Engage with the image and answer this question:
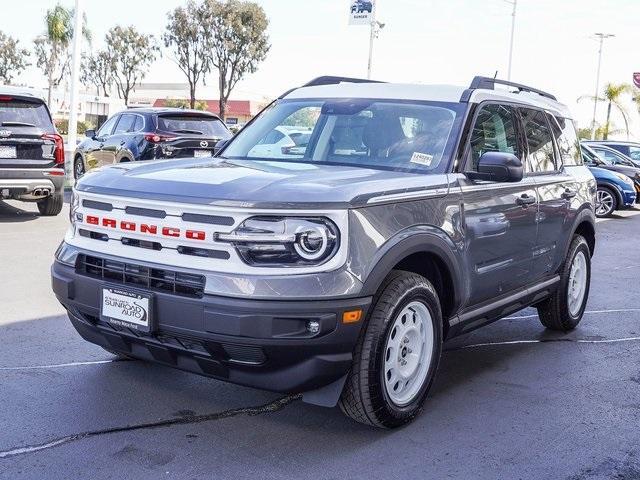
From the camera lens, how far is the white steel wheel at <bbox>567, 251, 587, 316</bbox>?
6.58m

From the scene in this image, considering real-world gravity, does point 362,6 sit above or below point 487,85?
above

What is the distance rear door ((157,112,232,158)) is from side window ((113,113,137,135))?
32.8 inches

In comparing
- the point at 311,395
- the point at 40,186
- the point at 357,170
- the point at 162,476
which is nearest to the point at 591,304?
the point at 357,170

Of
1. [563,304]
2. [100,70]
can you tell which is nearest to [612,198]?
[563,304]

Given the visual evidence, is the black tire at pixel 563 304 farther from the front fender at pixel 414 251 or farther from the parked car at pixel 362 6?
the parked car at pixel 362 6

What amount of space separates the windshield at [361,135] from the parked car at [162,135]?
8073mm

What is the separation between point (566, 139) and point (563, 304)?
1321 millimetres

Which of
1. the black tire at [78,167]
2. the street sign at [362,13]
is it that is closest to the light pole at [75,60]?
the black tire at [78,167]

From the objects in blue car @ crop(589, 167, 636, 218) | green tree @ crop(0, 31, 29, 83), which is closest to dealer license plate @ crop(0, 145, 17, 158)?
blue car @ crop(589, 167, 636, 218)

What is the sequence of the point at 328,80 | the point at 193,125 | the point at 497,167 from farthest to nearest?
the point at 193,125 → the point at 328,80 → the point at 497,167

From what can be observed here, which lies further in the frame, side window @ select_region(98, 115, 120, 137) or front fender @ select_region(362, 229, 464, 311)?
side window @ select_region(98, 115, 120, 137)

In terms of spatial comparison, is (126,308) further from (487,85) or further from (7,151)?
(7,151)

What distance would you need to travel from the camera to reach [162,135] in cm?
1381

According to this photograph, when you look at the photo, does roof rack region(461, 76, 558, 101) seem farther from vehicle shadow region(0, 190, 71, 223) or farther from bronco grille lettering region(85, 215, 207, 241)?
vehicle shadow region(0, 190, 71, 223)
